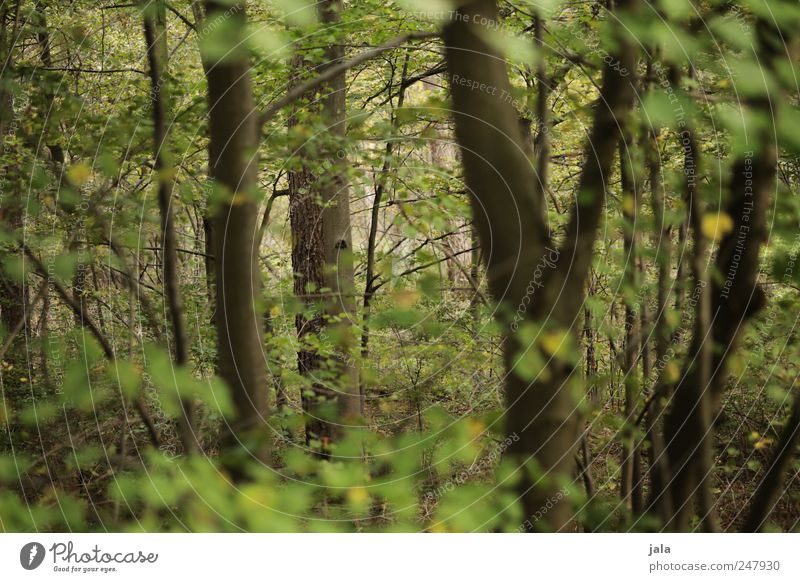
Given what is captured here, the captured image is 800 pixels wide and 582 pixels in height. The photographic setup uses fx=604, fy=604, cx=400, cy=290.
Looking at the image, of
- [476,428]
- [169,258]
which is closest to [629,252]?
[476,428]

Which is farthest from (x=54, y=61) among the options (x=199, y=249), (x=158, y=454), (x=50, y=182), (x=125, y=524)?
(x=125, y=524)

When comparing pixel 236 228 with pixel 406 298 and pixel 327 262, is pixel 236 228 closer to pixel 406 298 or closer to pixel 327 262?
pixel 406 298

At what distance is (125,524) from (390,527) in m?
0.81

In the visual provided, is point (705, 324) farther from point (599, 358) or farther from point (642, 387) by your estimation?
point (599, 358)

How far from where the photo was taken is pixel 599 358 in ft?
10.1

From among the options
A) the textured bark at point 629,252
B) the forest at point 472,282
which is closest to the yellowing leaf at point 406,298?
the forest at point 472,282

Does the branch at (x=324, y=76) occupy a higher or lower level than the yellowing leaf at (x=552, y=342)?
higher

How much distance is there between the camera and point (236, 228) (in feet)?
5.45

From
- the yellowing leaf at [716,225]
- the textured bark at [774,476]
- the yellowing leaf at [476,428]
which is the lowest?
the textured bark at [774,476]

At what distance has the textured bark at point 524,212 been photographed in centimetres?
137

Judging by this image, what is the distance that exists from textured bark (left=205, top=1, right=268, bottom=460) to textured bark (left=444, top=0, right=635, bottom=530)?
0.58 m

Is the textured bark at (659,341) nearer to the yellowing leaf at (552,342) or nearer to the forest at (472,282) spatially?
the forest at (472,282)
